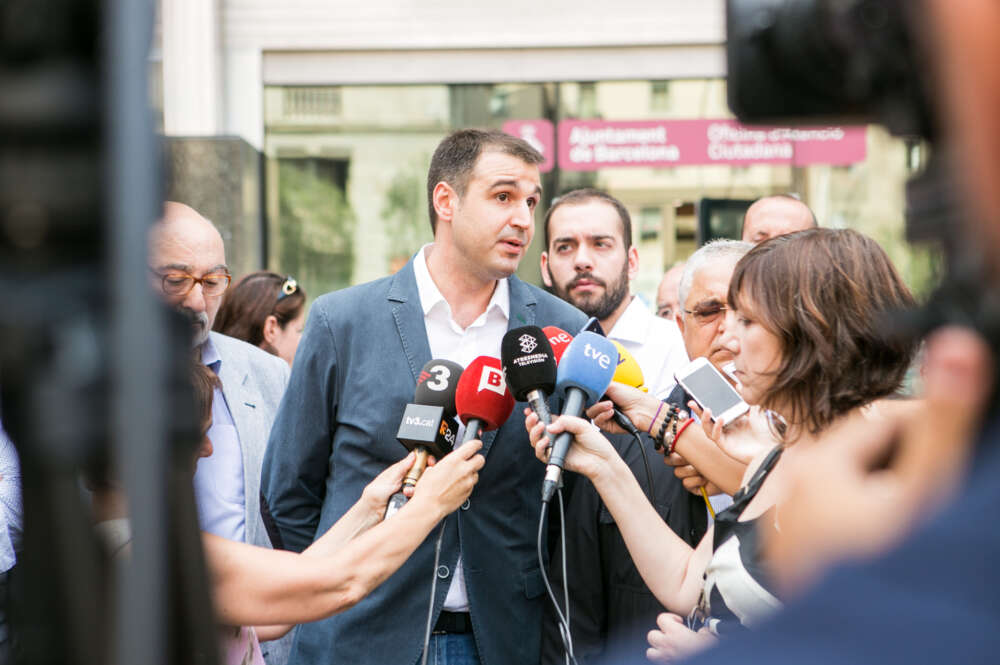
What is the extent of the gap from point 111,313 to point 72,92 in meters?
0.12

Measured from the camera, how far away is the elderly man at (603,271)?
4176mm

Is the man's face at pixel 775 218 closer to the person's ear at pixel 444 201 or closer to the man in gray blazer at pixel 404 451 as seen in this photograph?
the man in gray blazer at pixel 404 451

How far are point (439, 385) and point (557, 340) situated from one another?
0.38 m

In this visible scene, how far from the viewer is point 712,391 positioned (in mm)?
2670

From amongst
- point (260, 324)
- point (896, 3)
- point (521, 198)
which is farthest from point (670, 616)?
point (260, 324)

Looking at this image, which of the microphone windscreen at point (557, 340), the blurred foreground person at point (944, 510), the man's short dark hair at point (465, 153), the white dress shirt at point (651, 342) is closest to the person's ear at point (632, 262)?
the white dress shirt at point (651, 342)

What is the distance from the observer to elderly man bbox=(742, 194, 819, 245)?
173 inches

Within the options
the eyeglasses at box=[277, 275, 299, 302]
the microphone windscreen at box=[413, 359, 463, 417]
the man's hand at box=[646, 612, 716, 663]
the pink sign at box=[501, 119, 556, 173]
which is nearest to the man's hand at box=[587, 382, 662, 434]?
the microphone windscreen at box=[413, 359, 463, 417]

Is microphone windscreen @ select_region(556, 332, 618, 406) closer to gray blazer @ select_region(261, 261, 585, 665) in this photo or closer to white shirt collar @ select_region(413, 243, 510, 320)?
gray blazer @ select_region(261, 261, 585, 665)

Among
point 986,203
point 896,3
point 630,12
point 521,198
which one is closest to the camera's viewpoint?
point 986,203

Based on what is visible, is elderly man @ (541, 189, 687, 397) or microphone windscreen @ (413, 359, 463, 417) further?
elderly man @ (541, 189, 687, 397)

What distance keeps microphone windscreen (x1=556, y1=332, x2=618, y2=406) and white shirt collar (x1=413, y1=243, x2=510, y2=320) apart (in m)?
0.58

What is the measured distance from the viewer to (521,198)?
3287mm

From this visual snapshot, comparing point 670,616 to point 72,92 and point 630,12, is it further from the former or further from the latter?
point 630,12
